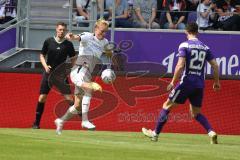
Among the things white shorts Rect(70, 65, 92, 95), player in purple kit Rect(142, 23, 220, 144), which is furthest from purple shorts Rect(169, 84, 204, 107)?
white shorts Rect(70, 65, 92, 95)

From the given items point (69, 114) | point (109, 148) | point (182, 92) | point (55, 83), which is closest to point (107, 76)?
point (55, 83)

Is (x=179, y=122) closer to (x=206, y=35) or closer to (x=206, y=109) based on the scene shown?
(x=206, y=109)

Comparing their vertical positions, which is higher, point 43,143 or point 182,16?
point 182,16

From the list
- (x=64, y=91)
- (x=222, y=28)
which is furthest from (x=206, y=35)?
(x=64, y=91)

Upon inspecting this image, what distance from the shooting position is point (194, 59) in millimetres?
16547

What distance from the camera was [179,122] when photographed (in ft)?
69.1

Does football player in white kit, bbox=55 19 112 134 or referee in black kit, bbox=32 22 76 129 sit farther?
referee in black kit, bbox=32 22 76 129

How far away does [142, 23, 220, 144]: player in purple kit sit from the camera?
16484mm

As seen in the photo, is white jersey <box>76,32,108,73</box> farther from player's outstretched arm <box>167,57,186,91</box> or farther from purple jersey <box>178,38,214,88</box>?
player's outstretched arm <box>167,57,186,91</box>

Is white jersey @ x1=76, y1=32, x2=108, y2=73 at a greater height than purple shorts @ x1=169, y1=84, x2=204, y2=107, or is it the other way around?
white jersey @ x1=76, y1=32, x2=108, y2=73

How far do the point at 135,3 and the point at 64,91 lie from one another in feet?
12.1

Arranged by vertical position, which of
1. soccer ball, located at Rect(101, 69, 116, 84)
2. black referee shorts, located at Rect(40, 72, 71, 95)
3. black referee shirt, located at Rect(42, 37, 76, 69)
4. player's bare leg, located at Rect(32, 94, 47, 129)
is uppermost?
black referee shirt, located at Rect(42, 37, 76, 69)

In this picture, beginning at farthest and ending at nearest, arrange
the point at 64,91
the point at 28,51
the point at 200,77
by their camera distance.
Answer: the point at 28,51 < the point at 64,91 < the point at 200,77

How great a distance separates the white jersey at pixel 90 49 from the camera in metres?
18.4
